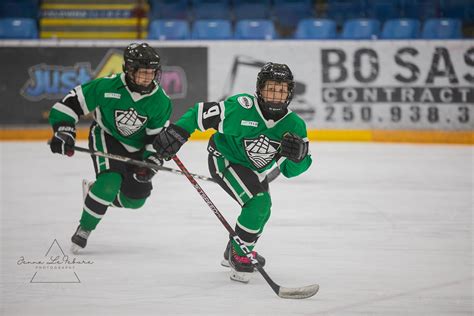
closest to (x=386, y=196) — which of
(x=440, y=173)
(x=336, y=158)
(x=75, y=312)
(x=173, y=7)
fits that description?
(x=440, y=173)

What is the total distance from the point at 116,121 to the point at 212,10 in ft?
23.2

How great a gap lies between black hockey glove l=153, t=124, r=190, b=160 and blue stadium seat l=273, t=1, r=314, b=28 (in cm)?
757

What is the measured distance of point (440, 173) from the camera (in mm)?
6605

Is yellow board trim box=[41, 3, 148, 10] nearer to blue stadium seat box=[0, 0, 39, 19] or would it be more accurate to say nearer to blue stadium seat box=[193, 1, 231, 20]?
blue stadium seat box=[0, 0, 39, 19]

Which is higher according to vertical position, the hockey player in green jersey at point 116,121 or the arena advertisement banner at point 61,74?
the hockey player in green jersey at point 116,121

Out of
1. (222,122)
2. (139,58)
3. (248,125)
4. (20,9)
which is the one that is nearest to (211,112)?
(222,122)

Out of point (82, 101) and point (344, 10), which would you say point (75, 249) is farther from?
point (344, 10)

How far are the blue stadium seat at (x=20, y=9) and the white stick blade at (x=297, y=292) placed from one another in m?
8.44

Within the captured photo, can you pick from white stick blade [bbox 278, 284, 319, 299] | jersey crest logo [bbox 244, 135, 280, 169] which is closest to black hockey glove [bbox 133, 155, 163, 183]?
jersey crest logo [bbox 244, 135, 280, 169]

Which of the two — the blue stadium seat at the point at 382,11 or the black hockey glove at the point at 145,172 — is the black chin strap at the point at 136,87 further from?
the blue stadium seat at the point at 382,11

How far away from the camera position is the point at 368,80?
878 centimetres

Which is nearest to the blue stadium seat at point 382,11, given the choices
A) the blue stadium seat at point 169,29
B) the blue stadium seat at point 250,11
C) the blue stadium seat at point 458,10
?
the blue stadium seat at point 458,10

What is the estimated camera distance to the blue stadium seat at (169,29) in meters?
9.82

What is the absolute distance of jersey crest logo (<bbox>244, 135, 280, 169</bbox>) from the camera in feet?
11.1
